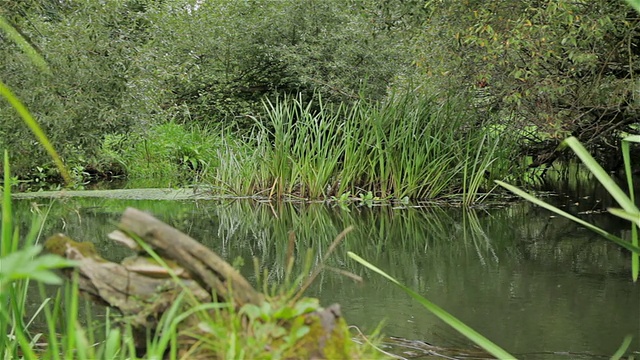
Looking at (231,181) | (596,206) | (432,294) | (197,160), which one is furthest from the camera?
(197,160)

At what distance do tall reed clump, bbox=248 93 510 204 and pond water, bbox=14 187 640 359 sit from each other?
441 mm

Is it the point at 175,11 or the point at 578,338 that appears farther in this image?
the point at 175,11

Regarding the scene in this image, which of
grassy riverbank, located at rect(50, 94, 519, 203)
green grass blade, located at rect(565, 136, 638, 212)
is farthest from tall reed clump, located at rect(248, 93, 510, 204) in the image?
green grass blade, located at rect(565, 136, 638, 212)

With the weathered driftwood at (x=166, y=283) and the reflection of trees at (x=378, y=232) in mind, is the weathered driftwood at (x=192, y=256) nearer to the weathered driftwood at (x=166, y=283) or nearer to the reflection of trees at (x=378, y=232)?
the weathered driftwood at (x=166, y=283)

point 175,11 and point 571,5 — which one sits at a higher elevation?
point 175,11

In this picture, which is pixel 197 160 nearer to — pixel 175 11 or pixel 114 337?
pixel 175 11

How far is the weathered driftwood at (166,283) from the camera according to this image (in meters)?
1.03

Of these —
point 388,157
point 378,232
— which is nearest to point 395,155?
point 388,157

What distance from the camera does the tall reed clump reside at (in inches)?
269

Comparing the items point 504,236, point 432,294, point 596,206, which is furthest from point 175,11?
point 432,294

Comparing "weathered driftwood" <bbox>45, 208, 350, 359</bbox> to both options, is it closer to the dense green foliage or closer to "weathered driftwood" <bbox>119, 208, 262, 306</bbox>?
"weathered driftwood" <bbox>119, 208, 262, 306</bbox>

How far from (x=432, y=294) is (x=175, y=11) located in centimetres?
1016

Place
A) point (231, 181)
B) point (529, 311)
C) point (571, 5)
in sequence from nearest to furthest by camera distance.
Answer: point (529, 311)
point (571, 5)
point (231, 181)

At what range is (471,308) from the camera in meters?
2.84
